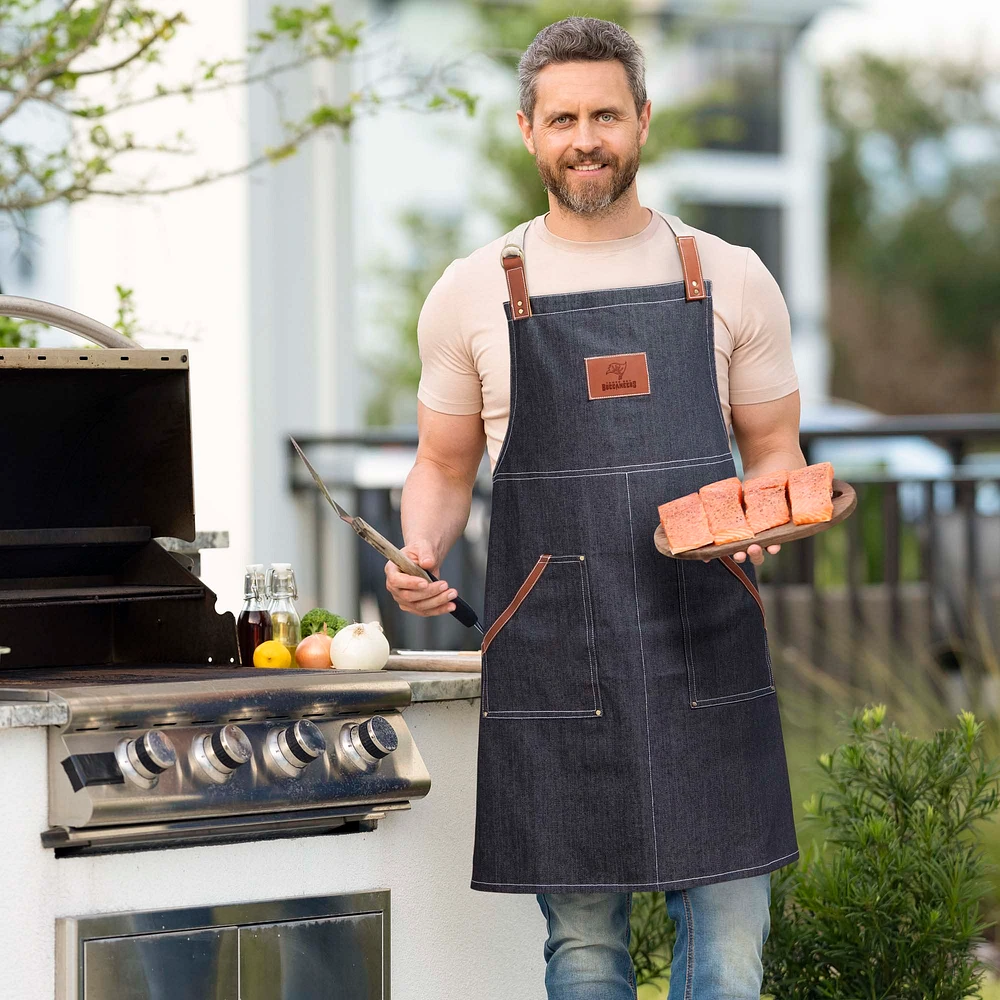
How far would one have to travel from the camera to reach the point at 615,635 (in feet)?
7.62

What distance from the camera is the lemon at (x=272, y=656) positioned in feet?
8.68

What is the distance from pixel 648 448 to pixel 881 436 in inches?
169

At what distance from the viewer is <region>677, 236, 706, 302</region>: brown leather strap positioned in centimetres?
241

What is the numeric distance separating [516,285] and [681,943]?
3.31 ft

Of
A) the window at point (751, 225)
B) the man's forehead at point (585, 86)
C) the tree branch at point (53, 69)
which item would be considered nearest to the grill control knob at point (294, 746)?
the man's forehead at point (585, 86)

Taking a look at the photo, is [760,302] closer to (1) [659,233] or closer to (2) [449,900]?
(1) [659,233]

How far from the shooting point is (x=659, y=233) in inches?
98.1

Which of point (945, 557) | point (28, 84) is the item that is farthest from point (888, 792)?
point (945, 557)

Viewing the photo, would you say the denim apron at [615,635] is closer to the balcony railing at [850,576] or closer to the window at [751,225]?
the balcony railing at [850,576]

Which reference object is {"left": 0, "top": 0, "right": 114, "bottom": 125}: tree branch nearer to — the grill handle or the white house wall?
the grill handle

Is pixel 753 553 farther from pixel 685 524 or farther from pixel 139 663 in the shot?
pixel 139 663

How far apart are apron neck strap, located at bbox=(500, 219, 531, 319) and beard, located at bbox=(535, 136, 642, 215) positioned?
0.07 meters

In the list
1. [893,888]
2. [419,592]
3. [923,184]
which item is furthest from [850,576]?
[923,184]

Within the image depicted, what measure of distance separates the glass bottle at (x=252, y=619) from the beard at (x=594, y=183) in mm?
812
